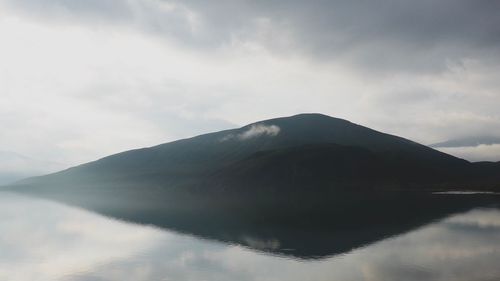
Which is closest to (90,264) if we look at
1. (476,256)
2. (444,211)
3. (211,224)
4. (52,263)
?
(52,263)

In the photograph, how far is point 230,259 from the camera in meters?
75.7

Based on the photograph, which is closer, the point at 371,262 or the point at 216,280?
the point at 216,280

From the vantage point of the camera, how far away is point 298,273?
2504 inches

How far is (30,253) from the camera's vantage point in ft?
288

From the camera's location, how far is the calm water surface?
6281 cm

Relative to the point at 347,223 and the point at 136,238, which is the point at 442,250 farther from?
the point at 136,238

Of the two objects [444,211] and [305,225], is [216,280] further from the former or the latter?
[444,211]

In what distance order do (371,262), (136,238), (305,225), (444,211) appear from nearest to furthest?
1. (371,262)
2. (136,238)
3. (305,225)
4. (444,211)

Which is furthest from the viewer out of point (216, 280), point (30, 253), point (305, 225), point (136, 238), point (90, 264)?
point (305, 225)

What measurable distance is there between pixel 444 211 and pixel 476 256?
8151cm

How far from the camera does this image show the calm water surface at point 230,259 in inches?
2473

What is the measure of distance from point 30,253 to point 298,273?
56.0 m

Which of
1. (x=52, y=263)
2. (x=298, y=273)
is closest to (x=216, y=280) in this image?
(x=298, y=273)

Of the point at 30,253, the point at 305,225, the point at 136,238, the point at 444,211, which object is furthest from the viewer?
the point at 444,211
